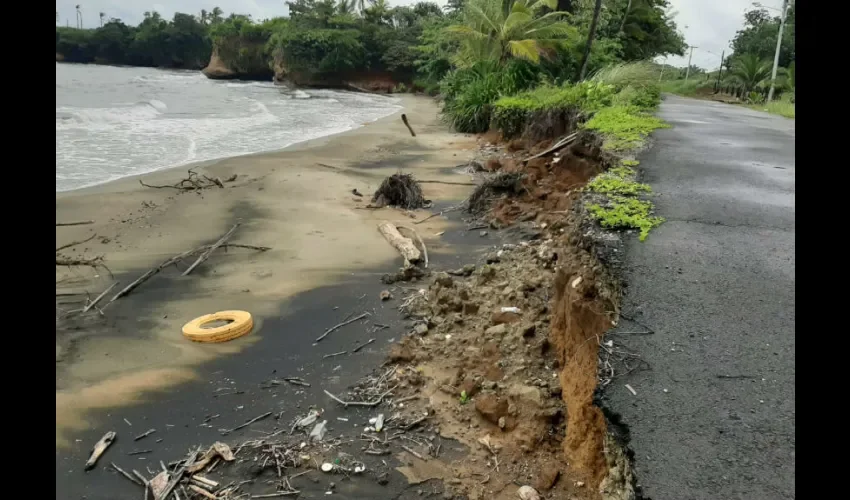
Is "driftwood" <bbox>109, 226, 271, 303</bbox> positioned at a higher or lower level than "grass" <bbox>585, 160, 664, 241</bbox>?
lower

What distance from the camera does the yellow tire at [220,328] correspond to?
19.8 feet

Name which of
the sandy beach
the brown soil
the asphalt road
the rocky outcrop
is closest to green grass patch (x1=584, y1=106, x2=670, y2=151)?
the brown soil

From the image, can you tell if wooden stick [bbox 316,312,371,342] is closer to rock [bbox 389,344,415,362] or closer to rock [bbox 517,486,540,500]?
rock [bbox 389,344,415,362]

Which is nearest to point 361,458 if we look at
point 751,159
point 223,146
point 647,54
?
point 751,159

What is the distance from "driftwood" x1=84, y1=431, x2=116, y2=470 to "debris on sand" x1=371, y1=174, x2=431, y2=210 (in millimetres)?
7342

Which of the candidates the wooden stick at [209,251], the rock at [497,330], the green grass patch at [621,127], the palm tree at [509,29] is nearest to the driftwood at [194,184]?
the wooden stick at [209,251]

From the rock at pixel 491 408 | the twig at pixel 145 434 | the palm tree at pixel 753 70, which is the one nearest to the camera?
the rock at pixel 491 408

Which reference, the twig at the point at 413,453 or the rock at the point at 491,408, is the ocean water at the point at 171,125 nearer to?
the twig at the point at 413,453

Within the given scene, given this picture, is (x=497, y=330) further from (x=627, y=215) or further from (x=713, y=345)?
(x=713, y=345)

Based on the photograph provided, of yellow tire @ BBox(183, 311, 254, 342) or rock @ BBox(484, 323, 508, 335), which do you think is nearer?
rock @ BBox(484, 323, 508, 335)

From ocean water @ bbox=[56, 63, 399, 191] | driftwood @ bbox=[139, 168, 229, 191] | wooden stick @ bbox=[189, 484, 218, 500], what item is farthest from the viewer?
ocean water @ bbox=[56, 63, 399, 191]

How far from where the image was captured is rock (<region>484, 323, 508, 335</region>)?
5520mm

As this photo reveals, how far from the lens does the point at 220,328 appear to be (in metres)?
6.07

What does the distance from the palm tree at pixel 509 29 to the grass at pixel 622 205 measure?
41.4 ft
